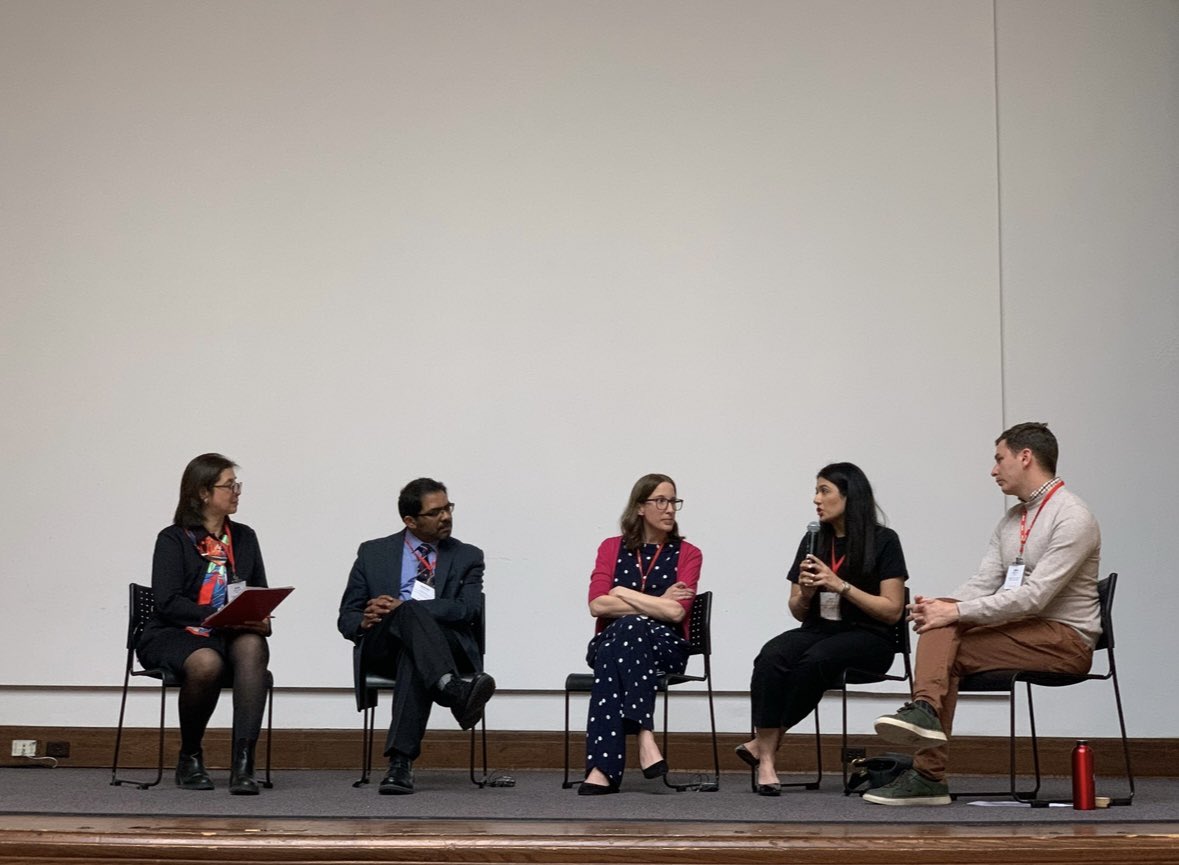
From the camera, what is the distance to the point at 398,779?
166 inches

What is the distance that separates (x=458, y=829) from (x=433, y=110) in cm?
361

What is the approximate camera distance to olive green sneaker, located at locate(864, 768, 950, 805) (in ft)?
12.7

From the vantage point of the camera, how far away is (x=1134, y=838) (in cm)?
246

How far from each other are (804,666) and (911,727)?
66 centimetres

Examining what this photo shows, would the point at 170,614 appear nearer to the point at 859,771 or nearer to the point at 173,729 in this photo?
the point at 173,729

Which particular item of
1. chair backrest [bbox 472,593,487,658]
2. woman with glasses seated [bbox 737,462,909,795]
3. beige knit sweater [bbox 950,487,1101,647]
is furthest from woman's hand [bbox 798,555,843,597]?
chair backrest [bbox 472,593,487,658]

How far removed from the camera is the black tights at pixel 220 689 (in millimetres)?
4309

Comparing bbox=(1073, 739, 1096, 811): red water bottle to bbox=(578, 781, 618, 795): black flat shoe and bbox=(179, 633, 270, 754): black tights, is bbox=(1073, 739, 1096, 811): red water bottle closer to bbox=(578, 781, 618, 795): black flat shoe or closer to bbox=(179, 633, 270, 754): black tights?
bbox=(578, 781, 618, 795): black flat shoe

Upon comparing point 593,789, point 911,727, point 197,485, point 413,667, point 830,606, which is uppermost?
point 197,485

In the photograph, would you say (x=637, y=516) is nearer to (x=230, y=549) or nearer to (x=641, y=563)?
(x=641, y=563)

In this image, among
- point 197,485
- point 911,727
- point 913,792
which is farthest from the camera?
point 197,485

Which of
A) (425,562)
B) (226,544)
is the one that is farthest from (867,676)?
(226,544)

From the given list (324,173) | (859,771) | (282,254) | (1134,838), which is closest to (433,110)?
(324,173)

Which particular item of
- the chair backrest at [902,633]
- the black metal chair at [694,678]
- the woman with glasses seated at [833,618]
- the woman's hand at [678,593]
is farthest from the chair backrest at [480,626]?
the chair backrest at [902,633]
